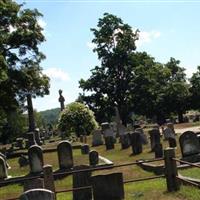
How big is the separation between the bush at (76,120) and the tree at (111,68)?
88.6 ft

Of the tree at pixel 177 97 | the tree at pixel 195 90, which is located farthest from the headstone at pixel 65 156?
the tree at pixel 195 90

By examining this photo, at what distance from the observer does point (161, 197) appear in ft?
44.7

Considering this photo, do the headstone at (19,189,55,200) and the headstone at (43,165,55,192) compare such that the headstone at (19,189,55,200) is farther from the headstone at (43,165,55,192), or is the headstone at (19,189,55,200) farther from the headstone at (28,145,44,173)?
the headstone at (28,145,44,173)

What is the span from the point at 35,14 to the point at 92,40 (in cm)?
2850

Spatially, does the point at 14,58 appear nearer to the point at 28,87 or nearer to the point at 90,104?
the point at 28,87

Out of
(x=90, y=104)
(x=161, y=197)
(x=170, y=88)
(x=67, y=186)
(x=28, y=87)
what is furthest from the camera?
(x=90, y=104)

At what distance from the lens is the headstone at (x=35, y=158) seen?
75.5 ft

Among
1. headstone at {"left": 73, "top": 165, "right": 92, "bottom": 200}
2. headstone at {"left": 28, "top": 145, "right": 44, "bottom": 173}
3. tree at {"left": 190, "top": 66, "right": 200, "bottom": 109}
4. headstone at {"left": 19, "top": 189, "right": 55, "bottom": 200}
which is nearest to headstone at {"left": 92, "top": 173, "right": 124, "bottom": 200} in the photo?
headstone at {"left": 73, "top": 165, "right": 92, "bottom": 200}

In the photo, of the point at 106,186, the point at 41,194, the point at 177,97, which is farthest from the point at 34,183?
the point at 177,97

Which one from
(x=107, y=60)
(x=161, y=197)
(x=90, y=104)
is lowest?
(x=161, y=197)

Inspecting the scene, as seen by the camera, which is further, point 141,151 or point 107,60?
point 107,60

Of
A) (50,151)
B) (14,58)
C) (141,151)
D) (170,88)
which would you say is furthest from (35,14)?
(170,88)

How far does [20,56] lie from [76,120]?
23.7ft

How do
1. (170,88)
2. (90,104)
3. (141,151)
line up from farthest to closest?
(90,104)
(170,88)
(141,151)
